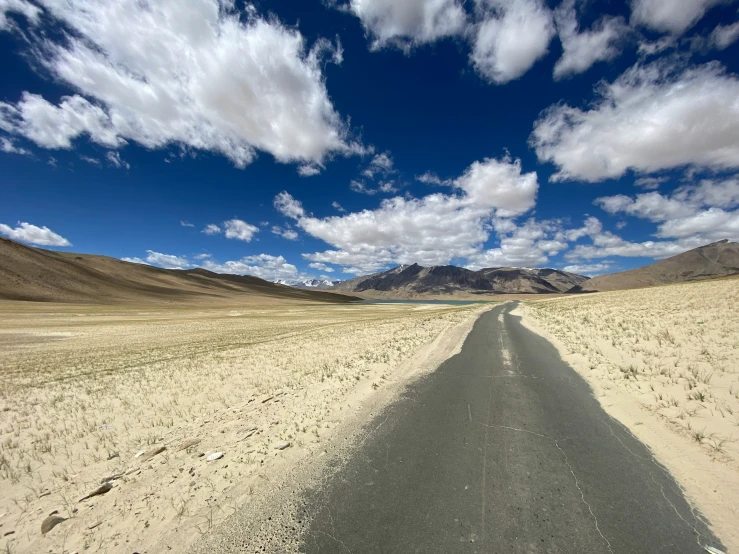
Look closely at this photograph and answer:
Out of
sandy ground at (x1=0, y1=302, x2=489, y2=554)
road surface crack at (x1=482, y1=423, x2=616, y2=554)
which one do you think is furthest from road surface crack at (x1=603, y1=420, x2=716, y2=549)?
sandy ground at (x1=0, y1=302, x2=489, y2=554)

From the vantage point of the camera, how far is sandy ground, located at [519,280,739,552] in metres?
5.60

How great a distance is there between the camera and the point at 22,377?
1712cm

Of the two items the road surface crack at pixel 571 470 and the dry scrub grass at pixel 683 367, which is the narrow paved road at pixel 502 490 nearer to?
the road surface crack at pixel 571 470

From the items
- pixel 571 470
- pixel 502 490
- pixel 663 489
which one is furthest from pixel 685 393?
pixel 502 490

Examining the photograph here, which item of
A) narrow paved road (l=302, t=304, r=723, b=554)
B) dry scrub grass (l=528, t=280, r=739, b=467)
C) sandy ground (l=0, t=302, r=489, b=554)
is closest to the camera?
narrow paved road (l=302, t=304, r=723, b=554)

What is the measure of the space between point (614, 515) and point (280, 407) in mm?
9078

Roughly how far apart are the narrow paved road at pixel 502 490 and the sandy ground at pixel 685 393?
421mm

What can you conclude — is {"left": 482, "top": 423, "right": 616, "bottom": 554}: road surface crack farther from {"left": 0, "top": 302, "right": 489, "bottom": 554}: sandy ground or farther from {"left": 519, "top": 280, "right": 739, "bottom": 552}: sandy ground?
{"left": 0, "top": 302, "right": 489, "bottom": 554}: sandy ground

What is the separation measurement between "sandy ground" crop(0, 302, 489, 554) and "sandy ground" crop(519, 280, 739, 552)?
722 centimetres

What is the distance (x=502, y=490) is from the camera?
5.44m

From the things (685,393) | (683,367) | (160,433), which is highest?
(683,367)

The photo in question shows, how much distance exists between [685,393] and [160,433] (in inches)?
665

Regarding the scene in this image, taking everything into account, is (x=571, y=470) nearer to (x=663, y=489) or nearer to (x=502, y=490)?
(x=663, y=489)

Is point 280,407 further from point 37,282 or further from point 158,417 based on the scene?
point 37,282
